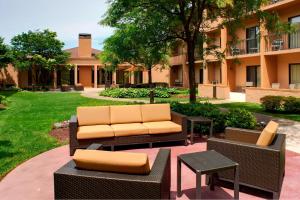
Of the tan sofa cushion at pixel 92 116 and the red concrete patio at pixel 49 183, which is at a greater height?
the tan sofa cushion at pixel 92 116

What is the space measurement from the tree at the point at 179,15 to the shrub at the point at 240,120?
2.88 metres

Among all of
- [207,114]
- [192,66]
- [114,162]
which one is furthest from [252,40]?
[114,162]

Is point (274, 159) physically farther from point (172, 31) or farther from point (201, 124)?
point (172, 31)

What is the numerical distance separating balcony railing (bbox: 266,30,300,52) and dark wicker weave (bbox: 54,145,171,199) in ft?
63.1

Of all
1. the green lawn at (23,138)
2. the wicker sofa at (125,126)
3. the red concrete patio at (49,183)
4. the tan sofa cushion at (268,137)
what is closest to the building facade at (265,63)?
the wicker sofa at (125,126)

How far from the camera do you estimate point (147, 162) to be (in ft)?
13.5

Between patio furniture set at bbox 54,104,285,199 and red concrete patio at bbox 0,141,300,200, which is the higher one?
patio furniture set at bbox 54,104,285,199

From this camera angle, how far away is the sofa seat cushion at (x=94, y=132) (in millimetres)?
8055

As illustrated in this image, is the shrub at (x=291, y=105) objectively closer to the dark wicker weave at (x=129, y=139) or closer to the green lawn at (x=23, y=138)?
the dark wicker weave at (x=129, y=139)

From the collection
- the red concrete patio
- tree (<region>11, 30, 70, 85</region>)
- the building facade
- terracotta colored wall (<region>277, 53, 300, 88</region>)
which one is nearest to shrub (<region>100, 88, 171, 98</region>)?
the building facade

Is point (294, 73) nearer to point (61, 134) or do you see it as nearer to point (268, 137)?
point (61, 134)

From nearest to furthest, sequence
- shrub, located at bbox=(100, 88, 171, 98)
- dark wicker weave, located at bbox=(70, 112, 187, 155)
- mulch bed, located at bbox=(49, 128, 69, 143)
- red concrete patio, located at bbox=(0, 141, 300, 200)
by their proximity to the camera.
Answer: red concrete patio, located at bbox=(0, 141, 300, 200) < dark wicker weave, located at bbox=(70, 112, 187, 155) < mulch bed, located at bbox=(49, 128, 69, 143) < shrub, located at bbox=(100, 88, 171, 98)

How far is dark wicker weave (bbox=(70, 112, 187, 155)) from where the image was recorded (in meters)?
8.05

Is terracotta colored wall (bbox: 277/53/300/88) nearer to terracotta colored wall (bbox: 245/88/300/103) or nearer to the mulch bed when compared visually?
terracotta colored wall (bbox: 245/88/300/103)
